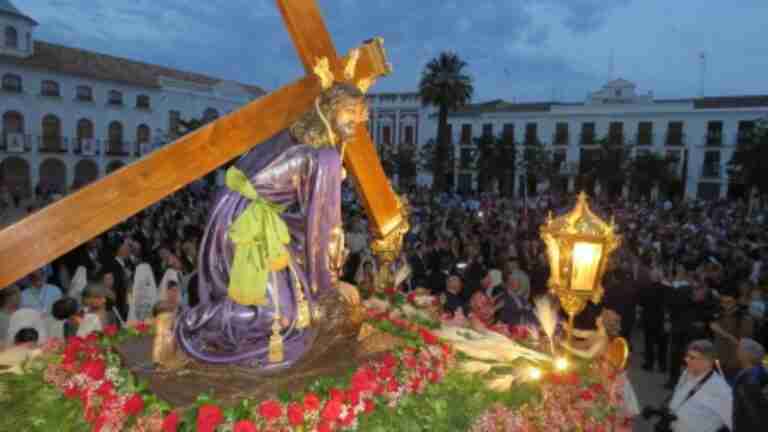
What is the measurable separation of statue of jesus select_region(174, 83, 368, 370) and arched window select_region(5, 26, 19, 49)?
3874 centimetres

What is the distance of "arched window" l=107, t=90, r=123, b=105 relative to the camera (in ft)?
131

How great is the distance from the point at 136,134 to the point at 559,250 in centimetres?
4328

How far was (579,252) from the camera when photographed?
3.77 metres

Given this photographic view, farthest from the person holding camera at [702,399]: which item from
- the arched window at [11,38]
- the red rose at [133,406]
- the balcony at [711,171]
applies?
the balcony at [711,171]

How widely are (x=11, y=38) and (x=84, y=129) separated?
6.92 m

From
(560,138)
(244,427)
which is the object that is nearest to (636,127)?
(560,138)

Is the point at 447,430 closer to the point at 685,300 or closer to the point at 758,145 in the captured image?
the point at 685,300

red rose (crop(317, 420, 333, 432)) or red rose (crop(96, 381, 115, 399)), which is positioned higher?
red rose (crop(96, 381, 115, 399))

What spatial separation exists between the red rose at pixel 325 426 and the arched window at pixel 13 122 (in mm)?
39566

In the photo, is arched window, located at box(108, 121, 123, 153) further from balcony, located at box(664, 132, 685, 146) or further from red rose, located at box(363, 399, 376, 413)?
balcony, located at box(664, 132, 685, 146)

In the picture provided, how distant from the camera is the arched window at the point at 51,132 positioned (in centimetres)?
3716

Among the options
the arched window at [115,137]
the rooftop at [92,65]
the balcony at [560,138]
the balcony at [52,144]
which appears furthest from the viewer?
the balcony at [560,138]

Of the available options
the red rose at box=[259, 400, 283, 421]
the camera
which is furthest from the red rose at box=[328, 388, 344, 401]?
the camera

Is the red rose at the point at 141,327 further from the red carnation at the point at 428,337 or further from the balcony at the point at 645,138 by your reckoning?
the balcony at the point at 645,138
